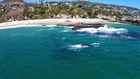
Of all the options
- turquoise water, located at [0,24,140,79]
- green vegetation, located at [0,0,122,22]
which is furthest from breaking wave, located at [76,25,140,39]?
green vegetation, located at [0,0,122,22]

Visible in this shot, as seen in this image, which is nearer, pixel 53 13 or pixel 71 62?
pixel 71 62

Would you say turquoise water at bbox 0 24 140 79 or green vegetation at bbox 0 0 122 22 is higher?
green vegetation at bbox 0 0 122 22

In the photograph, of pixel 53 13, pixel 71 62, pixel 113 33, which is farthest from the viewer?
pixel 53 13

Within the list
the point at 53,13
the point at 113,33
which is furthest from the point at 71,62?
the point at 53,13

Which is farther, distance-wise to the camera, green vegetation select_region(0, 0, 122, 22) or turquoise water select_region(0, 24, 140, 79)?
green vegetation select_region(0, 0, 122, 22)

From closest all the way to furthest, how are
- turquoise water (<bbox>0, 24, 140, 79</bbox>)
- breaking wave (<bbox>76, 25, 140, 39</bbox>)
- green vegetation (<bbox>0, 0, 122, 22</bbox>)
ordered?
1. turquoise water (<bbox>0, 24, 140, 79</bbox>)
2. breaking wave (<bbox>76, 25, 140, 39</bbox>)
3. green vegetation (<bbox>0, 0, 122, 22</bbox>)

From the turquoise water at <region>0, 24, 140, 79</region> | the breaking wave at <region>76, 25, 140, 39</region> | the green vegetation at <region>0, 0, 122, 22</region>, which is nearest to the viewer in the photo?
the turquoise water at <region>0, 24, 140, 79</region>

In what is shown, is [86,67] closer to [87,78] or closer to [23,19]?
[87,78]

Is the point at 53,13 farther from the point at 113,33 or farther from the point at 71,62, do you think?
the point at 71,62

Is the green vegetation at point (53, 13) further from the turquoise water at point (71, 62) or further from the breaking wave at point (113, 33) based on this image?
the turquoise water at point (71, 62)

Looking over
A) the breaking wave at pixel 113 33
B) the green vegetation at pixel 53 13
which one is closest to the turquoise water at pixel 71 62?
the breaking wave at pixel 113 33

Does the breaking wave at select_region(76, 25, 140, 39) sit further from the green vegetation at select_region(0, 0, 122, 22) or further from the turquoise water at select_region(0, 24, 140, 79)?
the green vegetation at select_region(0, 0, 122, 22)

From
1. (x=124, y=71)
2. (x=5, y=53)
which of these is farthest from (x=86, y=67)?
(x=5, y=53)
